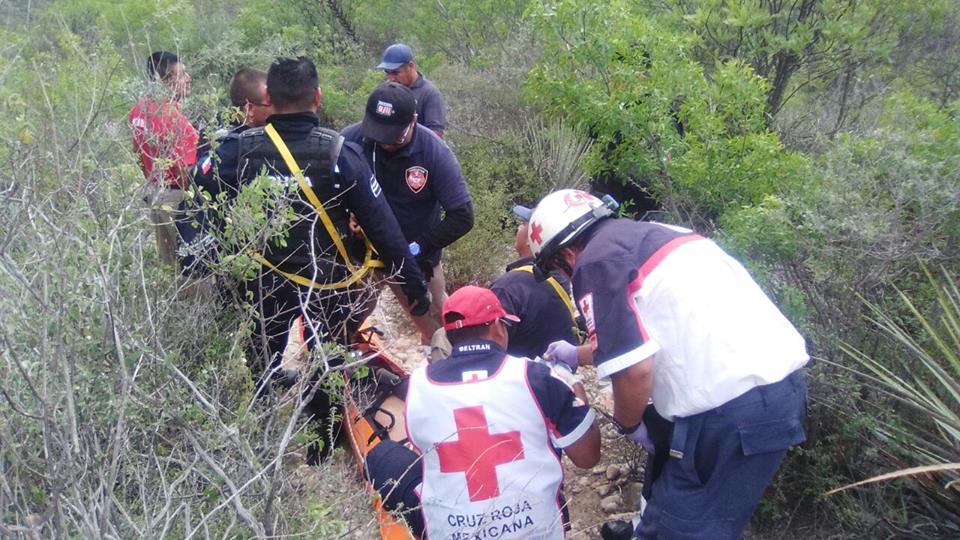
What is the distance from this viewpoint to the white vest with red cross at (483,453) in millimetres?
2809

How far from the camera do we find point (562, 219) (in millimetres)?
2639

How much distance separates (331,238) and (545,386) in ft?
4.75

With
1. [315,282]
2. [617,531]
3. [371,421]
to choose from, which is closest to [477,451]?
[617,531]

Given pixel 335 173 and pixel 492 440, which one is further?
pixel 335 173

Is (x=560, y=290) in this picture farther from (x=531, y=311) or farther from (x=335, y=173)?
(x=335, y=173)

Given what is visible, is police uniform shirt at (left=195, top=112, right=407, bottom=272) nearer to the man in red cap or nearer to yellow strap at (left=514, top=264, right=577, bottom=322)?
yellow strap at (left=514, top=264, right=577, bottom=322)

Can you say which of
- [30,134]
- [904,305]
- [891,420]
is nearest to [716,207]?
[904,305]

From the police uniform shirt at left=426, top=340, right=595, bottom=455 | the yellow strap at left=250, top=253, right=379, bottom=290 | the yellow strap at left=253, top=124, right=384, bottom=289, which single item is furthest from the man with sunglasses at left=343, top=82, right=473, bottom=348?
the police uniform shirt at left=426, top=340, right=595, bottom=455

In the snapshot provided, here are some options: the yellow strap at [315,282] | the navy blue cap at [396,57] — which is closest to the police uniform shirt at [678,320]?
the yellow strap at [315,282]

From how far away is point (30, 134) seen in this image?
3.46 metres

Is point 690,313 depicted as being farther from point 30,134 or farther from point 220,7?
point 220,7

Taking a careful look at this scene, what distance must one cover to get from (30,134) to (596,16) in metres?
2.52

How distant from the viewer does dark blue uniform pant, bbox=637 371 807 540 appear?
2482 millimetres

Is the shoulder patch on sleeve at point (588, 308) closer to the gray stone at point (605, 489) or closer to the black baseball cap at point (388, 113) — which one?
the gray stone at point (605, 489)
